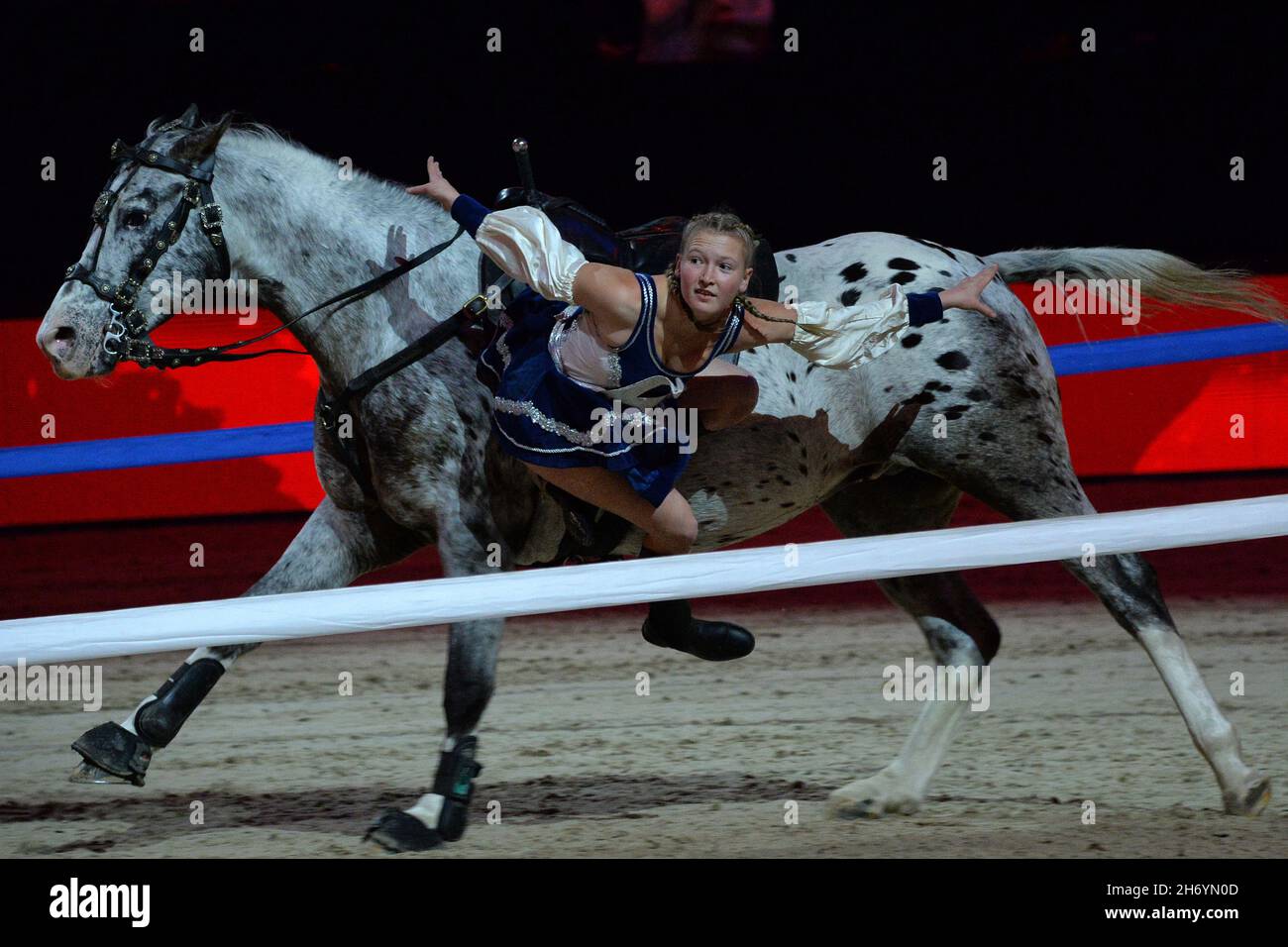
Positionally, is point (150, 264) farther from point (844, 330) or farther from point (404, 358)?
point (844, 330)

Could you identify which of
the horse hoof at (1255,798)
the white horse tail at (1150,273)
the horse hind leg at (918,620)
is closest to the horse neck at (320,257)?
the horse hind leg at (918,620)

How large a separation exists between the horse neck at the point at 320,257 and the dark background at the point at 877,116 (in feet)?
12.9

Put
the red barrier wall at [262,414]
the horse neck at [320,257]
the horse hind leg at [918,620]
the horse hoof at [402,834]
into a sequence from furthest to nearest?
the red barrier wall at [262,414]
the horse hind leg at [918,620]
the horse neck at [320,257]
the horse hoof at [402,834]

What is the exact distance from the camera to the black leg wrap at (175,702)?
357 centimetres

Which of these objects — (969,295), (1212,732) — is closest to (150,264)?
(969,295)

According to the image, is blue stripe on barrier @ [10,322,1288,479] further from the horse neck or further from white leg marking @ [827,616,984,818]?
the horse neck

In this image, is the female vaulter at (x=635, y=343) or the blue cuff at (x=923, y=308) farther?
the blue cuff at (x=923, y=308)

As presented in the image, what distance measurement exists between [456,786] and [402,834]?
165 millimetres

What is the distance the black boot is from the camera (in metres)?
3.88

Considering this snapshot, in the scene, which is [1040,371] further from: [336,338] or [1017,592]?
[1017,592]

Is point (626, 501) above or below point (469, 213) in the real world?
below

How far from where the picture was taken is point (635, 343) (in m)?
3.14

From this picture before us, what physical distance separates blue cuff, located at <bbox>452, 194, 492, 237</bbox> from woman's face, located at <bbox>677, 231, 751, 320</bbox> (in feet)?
1.70

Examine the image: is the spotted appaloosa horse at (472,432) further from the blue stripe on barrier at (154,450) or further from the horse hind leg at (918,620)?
the blue stripe on barrier at (154,450)
